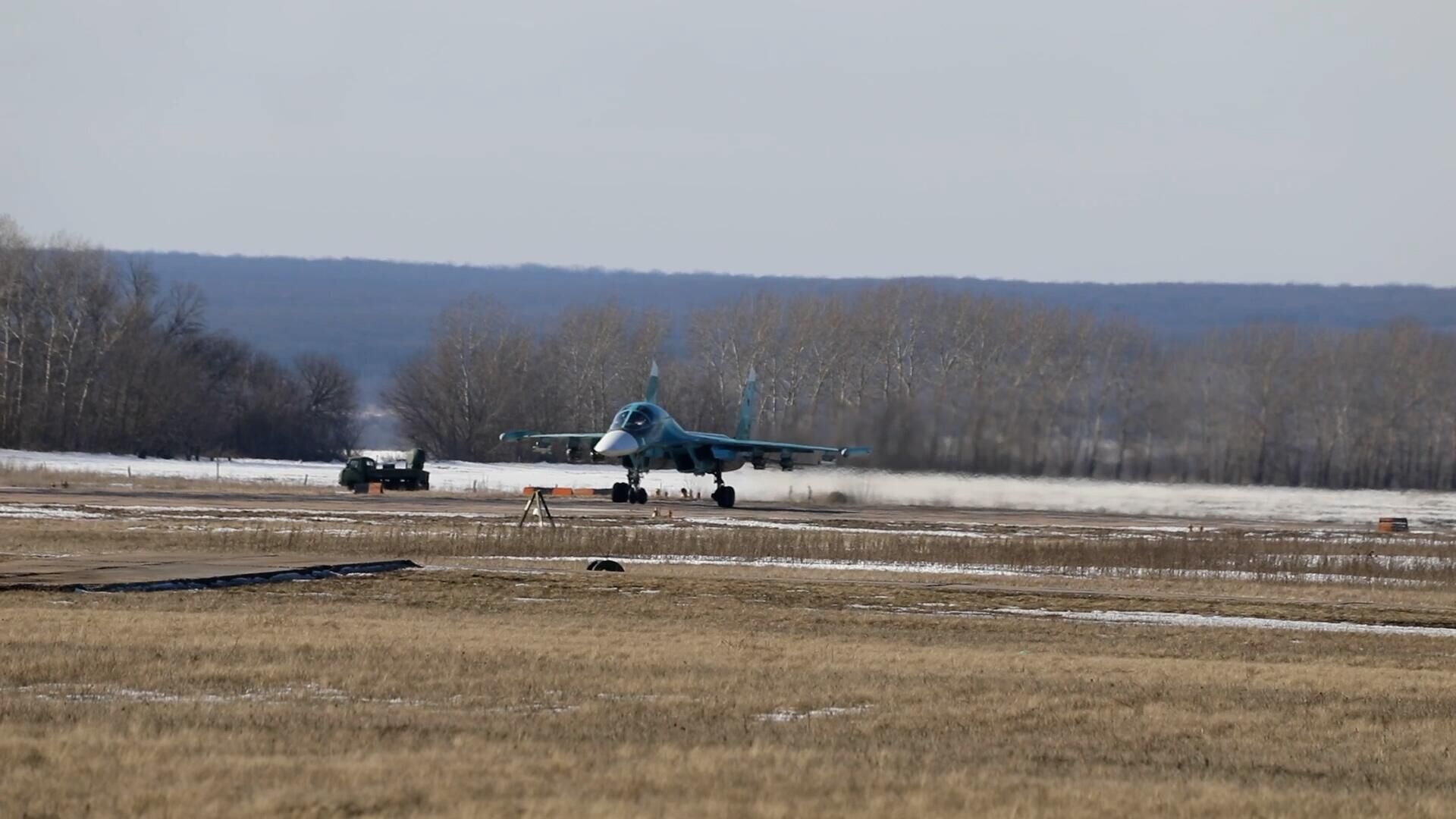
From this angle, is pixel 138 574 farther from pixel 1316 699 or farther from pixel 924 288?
pixel 924 288

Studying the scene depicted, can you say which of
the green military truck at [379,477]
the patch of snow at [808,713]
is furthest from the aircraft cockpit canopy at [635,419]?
the patch of snow at [808,713]

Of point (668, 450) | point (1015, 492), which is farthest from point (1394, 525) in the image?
point (668, 450)

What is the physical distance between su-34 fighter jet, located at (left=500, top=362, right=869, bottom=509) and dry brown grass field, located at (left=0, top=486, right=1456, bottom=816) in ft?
100

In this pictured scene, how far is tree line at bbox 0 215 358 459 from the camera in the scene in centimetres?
9512

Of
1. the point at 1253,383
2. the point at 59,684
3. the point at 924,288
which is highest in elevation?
the point at 924,288

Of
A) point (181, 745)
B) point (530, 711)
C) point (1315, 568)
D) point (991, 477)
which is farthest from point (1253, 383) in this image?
point (181, 745)

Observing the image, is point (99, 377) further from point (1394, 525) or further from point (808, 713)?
point (808, 713)

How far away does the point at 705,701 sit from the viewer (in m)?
14.3

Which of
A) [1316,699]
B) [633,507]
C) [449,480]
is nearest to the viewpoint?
[1316,699]

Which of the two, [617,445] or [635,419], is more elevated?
[635,419]

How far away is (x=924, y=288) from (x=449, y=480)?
25.4 metres

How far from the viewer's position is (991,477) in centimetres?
5069

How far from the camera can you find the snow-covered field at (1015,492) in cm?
4666

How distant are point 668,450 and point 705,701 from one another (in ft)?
156
